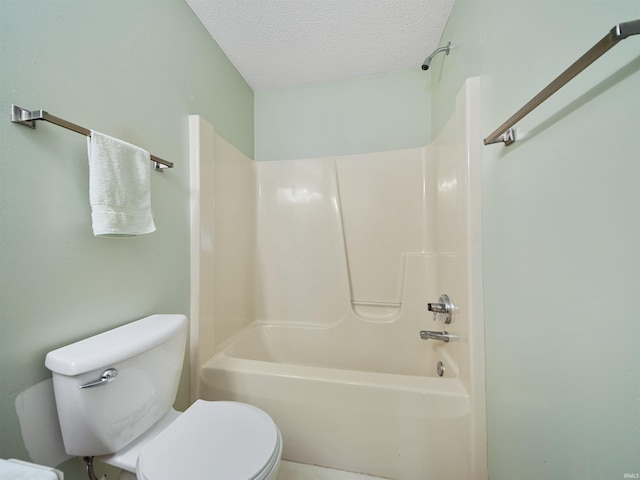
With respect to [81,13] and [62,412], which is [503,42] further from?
[62,412]

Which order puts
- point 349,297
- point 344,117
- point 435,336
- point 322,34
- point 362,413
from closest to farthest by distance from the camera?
1. point 362,413
2. point 435,336
3. point 322,34
4. point 349,297
5. point 344,117

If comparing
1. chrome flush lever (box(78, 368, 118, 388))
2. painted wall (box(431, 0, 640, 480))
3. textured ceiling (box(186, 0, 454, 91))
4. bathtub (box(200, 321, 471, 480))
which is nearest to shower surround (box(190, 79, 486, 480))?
bathtub (box(200, 321, 471, 480))

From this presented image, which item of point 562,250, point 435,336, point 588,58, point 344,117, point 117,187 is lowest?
point 435,336

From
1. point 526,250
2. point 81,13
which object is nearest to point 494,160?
point 526,250

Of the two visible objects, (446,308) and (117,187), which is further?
(446,308)

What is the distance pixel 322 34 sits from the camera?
144 centimetres

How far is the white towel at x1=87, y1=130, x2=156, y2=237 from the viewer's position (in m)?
0.72

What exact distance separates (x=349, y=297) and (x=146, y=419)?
1235mm

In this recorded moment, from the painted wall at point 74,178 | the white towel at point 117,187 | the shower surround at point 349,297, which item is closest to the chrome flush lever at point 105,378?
the painted wall at point 74,178

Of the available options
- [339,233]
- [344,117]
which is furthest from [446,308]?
[344,117]

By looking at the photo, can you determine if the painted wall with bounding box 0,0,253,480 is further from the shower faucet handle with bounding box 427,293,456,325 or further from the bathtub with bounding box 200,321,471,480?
the shower faucet handle with bounding box 427,293,456,325

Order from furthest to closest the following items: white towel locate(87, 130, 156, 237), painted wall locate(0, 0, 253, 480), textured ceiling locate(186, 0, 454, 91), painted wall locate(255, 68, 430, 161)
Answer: painted wall locate(255, 68, 430, 161) < textured ceiling locate(186, 0, 454, 91) < white towel locate(87, 130, 156, 237) < painted wall locate(0, 0, 253, 480)

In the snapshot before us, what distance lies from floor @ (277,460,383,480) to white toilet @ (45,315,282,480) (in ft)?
1.67

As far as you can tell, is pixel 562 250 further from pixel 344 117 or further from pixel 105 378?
pixel 344 117
